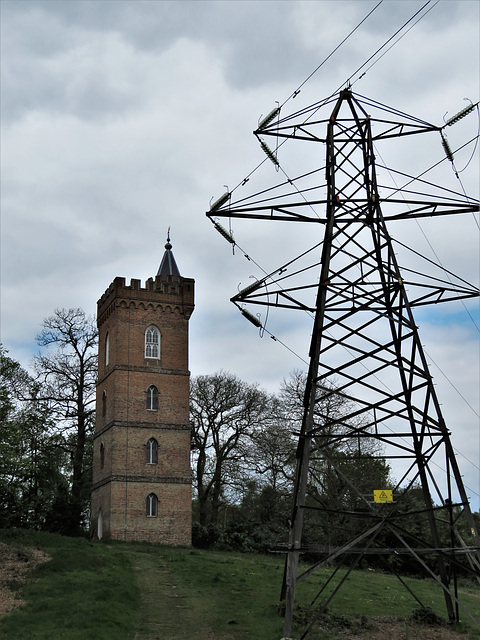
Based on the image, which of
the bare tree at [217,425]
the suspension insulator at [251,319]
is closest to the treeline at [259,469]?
the bare tree at [217,425]

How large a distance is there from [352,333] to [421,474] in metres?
3.40

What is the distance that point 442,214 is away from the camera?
15945 mm

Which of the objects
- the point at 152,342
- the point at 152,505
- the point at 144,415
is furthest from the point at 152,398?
the point at 152,505

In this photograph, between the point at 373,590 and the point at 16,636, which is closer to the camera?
the point at 16,636

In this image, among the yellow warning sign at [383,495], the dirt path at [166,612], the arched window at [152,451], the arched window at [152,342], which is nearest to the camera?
the yellow warning sign at [383,495]

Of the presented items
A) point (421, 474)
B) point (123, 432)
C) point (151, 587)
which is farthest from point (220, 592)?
point (123, 432)

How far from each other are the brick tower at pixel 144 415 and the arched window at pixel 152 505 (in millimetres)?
52

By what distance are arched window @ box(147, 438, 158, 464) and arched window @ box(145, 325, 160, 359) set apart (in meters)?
4.66

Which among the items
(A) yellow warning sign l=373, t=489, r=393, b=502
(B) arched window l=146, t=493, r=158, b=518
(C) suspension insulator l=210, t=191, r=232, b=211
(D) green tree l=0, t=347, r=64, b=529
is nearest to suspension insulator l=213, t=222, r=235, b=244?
(C) suspension insulator l=210, t=191, r=232, b=211

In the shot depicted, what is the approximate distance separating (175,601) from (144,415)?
59.4 ft

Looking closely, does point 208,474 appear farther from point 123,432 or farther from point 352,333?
point 352,333

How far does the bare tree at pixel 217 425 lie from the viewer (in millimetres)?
46656

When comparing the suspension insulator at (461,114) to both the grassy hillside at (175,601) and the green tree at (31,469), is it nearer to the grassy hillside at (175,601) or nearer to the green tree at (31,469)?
the grassy hillside at (175,601)

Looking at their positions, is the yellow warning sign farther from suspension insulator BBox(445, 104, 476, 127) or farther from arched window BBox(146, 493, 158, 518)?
arched window BBox(146, 493, 158, 518)
